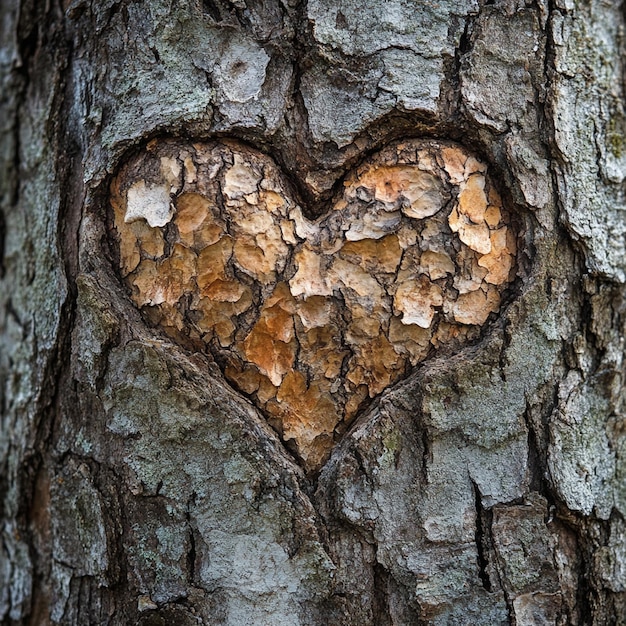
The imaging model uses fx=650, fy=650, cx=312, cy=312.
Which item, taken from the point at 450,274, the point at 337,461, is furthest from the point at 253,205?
the point at 337,461

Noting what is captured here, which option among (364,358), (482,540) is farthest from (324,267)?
(482,540)

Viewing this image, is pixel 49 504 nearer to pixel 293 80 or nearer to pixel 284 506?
pixel 284 506

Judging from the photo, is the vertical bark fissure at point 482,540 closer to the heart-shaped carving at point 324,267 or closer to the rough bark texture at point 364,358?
the rough bark texture at point 364,358

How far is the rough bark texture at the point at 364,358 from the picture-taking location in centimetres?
111

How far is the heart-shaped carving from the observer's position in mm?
1126

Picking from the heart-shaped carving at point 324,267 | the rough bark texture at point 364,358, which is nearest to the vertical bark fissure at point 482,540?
the rough bark texture at point 364,358

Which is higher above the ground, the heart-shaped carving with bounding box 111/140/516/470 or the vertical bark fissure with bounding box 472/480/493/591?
the heart-shaped carving with bounding box 111/140/516/470

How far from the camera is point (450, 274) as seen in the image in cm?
113

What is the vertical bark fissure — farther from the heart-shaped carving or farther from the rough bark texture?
the heart-shaped carving

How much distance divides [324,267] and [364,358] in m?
0.17

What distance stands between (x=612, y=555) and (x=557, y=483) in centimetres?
19

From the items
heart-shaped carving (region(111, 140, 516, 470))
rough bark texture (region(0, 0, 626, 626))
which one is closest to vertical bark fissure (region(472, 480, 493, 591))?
rough bark texture (region(0, 0, 626, 626))

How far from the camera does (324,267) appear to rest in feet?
3.71

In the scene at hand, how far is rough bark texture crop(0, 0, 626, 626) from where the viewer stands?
1.11 m
